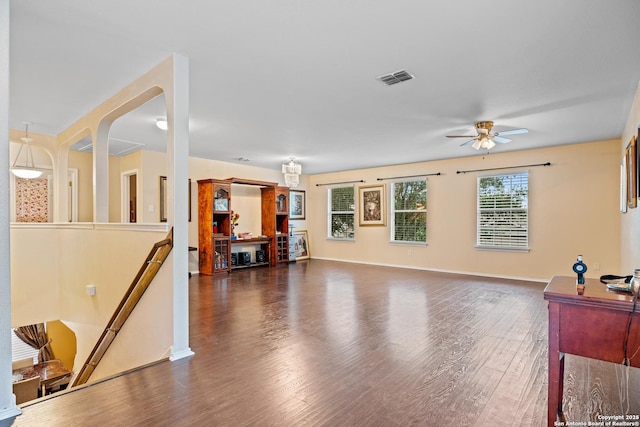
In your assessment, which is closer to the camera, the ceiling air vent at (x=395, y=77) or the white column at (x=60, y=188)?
the ceiling air vent at (x=395, y=77)

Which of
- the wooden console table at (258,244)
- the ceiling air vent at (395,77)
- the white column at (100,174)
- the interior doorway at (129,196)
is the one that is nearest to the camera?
the ceiling air vent at (395,77)

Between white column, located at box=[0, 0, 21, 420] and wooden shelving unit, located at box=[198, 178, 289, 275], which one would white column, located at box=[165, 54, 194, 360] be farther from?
wooden shelving unit, located at box=[198, 178, 289, 275]

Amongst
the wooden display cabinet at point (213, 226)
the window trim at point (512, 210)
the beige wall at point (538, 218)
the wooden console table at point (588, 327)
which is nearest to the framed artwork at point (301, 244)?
the beige wall at point (538, 218)

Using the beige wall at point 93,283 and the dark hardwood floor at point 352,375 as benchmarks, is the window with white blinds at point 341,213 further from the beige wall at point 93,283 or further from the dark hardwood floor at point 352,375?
the beige wall at point 93,283

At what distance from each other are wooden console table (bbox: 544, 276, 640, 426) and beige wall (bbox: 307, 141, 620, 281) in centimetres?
491

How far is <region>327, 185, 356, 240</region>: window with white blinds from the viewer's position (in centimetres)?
915

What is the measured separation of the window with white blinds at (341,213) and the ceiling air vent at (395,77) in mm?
5896

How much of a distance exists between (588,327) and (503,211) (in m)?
5.48

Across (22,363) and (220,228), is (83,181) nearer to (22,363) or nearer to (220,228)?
(220,228)

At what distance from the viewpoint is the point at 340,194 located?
30.8 ft

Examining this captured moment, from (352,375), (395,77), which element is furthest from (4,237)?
(395,77)

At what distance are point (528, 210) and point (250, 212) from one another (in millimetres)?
6094

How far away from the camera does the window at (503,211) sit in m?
6.43

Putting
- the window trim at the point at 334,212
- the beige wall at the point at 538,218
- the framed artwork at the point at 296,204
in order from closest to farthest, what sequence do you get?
1. the beige wall at the point at 538,218
2. the window trim at the point at 334,212
3. the framed artwork at the point at 296,204
